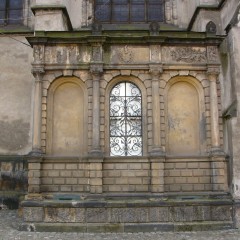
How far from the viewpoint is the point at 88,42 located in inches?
461

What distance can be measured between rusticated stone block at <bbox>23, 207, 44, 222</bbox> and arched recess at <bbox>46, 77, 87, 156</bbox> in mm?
1823

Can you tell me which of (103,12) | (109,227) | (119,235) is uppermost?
(103,12)

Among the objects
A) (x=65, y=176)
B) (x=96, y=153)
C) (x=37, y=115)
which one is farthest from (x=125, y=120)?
(x=37, y=115)

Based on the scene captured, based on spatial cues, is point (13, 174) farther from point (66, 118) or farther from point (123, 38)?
point (123, 38)

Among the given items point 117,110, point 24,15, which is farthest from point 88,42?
point 24,15

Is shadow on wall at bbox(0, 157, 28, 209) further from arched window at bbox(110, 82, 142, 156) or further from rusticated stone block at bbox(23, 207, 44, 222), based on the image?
arched window at bbox(110, 82, 142, 156)

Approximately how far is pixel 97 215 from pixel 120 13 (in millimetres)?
9472

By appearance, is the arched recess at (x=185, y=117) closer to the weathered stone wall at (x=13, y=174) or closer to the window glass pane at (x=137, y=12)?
the window glass pane at (x=137, y=12)

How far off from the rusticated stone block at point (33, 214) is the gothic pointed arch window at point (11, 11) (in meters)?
9.10

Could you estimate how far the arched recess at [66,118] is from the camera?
11.6 m

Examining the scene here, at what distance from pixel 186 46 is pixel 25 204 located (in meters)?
7.23

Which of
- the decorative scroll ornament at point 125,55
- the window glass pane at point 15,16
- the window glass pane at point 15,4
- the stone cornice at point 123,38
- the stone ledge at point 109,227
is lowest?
the stone ledge at point 109,227

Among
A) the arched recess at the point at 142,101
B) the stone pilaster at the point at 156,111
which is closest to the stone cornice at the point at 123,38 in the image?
the stone pilaster at the point at 156,111

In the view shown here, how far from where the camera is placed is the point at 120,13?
16219 mm
